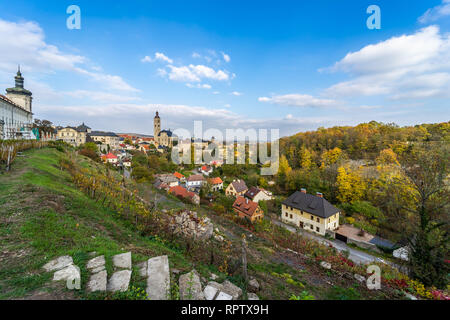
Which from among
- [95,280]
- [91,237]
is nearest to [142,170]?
[91,237]

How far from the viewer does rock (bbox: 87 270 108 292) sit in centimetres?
257

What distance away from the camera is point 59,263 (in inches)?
118

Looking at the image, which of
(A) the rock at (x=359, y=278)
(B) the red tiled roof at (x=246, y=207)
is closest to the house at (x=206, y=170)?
(B) the red tiled roof at (x=246, y=207)

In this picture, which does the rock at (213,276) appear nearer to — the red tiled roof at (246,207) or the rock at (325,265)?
the rock at (325,265)

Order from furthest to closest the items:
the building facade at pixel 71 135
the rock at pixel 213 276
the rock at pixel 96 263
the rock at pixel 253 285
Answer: the building facade at pixel 71 135
the rock at pixel 253 285
the rock at pixel 213 276
the rock at pixel 96 263

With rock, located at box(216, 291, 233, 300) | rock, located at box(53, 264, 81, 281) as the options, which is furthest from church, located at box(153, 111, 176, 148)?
rock, located at box(216, 291, 233, 300)

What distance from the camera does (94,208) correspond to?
612 cm

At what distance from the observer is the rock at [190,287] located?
2862mm

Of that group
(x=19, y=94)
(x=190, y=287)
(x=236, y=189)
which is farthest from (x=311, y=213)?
(x=19, y=94)

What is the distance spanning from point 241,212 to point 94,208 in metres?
14.5

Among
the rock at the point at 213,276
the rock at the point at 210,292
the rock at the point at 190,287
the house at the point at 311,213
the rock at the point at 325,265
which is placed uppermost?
the rock at the point at 190,287

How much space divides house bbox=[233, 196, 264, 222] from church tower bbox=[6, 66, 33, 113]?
182 feet

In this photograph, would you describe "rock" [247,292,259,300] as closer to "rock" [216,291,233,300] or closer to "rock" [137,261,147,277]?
"rock" [216,291,233,300]
